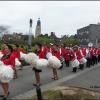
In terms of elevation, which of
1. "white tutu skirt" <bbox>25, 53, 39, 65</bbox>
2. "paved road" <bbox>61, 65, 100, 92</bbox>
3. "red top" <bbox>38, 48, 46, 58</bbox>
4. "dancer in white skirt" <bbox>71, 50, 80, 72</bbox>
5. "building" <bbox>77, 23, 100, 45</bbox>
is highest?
"building" <bbox>77, 23, 100, 45</bbox>

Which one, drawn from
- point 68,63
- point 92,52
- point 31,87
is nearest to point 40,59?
point 31,87

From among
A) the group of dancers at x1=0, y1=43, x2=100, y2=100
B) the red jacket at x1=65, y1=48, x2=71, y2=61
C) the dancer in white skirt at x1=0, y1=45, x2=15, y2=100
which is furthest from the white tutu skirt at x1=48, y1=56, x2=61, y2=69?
the red jacket at x1=65, y1=48, x2=71, y2=61

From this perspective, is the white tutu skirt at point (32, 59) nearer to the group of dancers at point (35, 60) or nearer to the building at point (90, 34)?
the group of dancers at point (35, 60)

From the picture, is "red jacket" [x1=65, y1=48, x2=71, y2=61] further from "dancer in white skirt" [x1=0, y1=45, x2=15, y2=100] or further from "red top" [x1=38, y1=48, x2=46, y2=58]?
"dancer in white skirt" [x1=0, y1=45, x2=15, y2=100]

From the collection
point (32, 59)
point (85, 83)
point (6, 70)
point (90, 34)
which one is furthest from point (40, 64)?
point (90, 34)

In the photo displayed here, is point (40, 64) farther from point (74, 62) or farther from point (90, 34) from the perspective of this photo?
point (90, 34)

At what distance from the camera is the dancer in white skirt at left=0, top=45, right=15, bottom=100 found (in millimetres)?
11633

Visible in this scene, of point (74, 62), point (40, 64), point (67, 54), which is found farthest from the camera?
point (67, 54)

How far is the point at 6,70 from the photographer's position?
11664 mm

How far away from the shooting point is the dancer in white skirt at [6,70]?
11.6 metres

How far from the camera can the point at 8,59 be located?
12109mm

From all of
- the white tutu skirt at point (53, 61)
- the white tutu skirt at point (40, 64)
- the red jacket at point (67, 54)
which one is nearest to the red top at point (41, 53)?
the white tutu skirt at point (40, 64)

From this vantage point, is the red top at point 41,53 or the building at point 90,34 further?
the building at point 90,34

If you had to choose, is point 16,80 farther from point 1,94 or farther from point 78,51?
point 78,51
